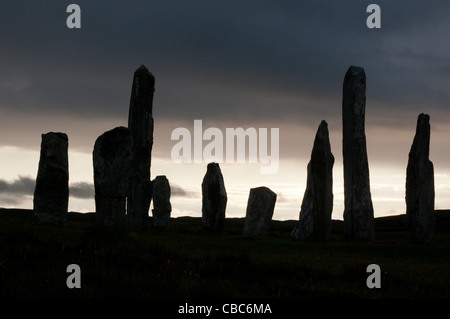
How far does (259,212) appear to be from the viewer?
30.9 m

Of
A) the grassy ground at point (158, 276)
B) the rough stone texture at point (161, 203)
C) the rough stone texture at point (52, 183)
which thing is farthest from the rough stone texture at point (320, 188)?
the grassy ground at point (158, 276)

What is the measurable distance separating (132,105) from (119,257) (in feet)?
76.4

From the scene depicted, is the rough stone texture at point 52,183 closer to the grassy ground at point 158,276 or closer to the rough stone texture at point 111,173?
the rough stone texture at point 111,173

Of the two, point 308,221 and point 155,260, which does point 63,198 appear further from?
point 155,260

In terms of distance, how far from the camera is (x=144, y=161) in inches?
1330

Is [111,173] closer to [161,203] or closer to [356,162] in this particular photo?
[356,162]

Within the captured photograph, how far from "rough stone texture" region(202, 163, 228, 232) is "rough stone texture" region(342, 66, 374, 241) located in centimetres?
818

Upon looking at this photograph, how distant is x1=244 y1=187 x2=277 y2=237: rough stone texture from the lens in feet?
101

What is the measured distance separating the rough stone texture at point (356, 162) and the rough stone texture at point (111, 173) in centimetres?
1164

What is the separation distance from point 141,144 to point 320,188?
11.2 m

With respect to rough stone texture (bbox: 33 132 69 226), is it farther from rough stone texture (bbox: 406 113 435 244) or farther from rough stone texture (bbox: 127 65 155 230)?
rough stone texture (bbox: 406 113 435 244)

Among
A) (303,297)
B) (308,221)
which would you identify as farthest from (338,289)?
(308,221)

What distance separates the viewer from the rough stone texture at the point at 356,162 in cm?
2762

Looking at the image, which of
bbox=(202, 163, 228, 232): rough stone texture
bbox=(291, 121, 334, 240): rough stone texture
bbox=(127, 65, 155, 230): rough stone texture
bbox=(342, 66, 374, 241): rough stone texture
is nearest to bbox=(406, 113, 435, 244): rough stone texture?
bbox=(342, 66, 374, 241): rough stone texture
